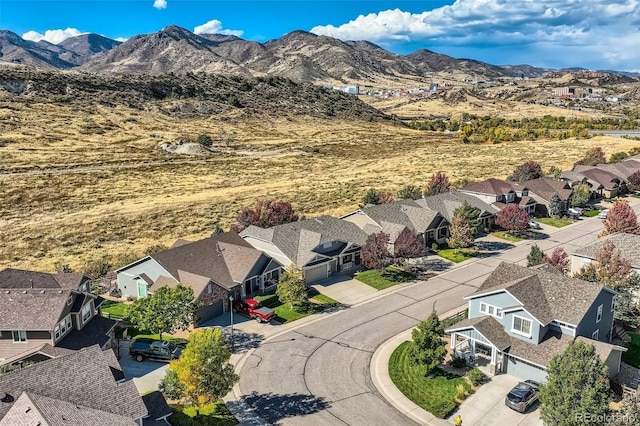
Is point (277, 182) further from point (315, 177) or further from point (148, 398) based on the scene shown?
point (148, 398)

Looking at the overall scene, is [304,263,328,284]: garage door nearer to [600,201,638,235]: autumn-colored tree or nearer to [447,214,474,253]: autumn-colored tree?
[447,214,474,253]: autumn-colored tree

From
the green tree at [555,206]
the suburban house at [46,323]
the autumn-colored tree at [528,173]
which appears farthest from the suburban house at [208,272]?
the autumn-colored tree at [528,173]

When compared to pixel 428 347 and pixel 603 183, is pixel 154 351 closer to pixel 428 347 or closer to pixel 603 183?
pixel 428 347

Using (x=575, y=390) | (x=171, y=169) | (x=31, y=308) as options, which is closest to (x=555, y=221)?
(x=575, y=390)

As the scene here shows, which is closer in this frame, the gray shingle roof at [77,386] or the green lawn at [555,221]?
the gray shingle roof at [77,386]

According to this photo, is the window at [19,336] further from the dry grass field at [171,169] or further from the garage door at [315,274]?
the dry grass field at [171,169]

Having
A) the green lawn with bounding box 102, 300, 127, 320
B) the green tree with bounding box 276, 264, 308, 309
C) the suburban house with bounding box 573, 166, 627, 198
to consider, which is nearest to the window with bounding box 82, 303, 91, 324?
the green lawn with bounding box 102, 300, 127, 320

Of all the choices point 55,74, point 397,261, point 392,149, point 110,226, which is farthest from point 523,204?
point 55,74
